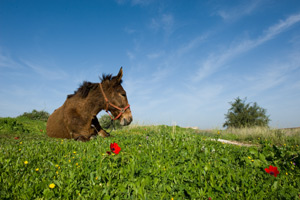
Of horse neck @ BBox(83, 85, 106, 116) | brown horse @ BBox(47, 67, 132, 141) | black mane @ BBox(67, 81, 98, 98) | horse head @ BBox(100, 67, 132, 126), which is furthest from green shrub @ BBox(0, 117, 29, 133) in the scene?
horse head @ BBox(100, 67, 132, 126)

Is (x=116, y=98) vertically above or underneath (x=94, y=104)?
above

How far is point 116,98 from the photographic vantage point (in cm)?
810

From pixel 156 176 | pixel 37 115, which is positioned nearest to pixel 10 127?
pixel 37 115

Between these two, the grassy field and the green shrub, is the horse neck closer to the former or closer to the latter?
the grassy field

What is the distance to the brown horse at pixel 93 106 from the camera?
8.09m

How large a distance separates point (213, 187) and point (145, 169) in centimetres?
144

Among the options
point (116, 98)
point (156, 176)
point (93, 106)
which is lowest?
point (156, 176)

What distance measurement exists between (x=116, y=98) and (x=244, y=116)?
2957 cm

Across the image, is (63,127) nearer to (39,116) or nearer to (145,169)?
(145,169)

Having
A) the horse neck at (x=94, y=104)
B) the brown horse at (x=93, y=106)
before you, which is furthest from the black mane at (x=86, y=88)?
the horse neck at (x=94, y=104)

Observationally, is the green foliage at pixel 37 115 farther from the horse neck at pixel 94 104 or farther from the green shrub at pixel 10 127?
the horse neck at pixel 94 104

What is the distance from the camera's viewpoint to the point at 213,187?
3529mm

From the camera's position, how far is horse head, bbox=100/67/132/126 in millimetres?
8055

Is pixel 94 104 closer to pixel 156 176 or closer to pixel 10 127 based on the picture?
pixel 156 176
